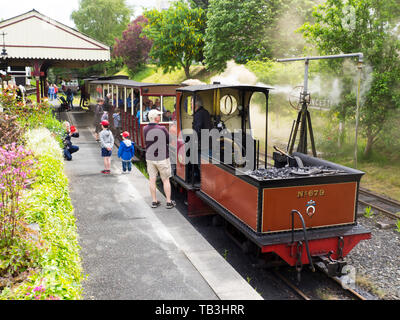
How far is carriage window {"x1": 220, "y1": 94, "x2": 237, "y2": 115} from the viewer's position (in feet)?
29.1

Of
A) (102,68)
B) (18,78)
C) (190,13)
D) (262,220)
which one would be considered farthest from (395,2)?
(102,68)

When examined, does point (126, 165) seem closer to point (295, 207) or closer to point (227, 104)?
point (227, 104)

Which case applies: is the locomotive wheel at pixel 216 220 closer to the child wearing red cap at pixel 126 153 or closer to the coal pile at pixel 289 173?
the coal pile at pixel 289 173

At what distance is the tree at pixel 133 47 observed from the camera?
48.7m

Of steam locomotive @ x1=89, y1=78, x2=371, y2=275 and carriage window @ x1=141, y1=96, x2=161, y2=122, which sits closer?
steam locomotive @ x1=89, y1=78, x2=371, y2=275

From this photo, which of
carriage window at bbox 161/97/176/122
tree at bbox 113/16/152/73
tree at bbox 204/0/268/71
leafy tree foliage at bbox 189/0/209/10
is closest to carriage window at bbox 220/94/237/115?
carriage window at bbox 161/97/176/122

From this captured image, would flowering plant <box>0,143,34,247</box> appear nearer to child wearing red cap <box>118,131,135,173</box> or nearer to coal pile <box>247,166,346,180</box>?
coal pile <box>247,166,346,180</box>

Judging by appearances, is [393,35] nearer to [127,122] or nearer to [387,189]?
[387,189]

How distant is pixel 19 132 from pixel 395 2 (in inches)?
447

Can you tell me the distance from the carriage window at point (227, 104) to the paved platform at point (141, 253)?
2463 millimetres

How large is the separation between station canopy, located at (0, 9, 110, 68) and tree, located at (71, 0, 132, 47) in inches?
1601

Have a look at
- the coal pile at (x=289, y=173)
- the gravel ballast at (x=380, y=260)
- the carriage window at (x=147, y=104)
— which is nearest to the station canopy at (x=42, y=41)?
the carriage window at (x=147, y=104)

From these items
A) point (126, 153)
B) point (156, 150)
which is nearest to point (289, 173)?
point (156, 150)

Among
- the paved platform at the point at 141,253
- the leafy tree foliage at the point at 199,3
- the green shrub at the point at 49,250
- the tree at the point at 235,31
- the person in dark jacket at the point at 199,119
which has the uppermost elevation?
the leafy tree foliage at the point at 199,3
